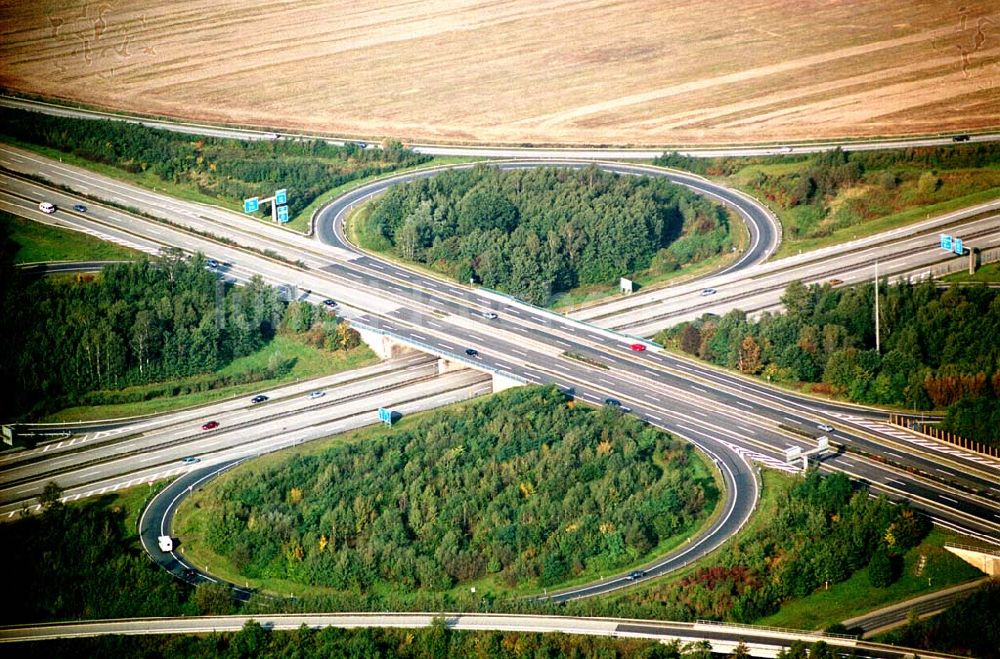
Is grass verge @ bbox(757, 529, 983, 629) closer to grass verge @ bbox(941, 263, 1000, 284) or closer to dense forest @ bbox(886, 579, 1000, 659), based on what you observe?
dense forest @ bbox(886, 579, 1000, 659)

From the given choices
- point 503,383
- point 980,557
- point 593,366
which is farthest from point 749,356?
point 980,557

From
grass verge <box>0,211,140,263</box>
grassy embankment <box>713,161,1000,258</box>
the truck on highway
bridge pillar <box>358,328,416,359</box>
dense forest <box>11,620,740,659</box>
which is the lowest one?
dense forest <box>11,620,740,659</box>

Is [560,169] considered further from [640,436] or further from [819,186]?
[640,436]

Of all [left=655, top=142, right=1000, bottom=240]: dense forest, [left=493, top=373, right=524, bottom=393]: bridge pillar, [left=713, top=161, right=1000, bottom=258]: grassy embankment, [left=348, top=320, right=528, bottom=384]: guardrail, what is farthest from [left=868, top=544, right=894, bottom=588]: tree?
[left=655, top=142, right=1000, bottom=240]: dense forest

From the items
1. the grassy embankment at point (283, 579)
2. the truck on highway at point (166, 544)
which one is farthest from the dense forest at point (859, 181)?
the truck on highway at point (166, 544)

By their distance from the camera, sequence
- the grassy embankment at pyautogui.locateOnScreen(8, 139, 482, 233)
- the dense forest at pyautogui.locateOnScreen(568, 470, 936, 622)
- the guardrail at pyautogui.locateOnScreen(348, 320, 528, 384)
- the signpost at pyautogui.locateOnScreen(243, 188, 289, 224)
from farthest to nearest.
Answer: the grassy embankment at pyautogui.locateOnScreen(8, 139, 482, 233)
the signpost at pyautogui.locateOnScreen(243, 188, 289, 224)
the guardrail at pyautogui.locateOnScreen(348, 320, 528, 384)
the dense forest at pyautogui.locateOnScreen(568, 470, 936, 622)

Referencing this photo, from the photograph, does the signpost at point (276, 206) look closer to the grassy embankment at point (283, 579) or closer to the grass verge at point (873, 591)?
the grassy embankment at point (283, 579)
